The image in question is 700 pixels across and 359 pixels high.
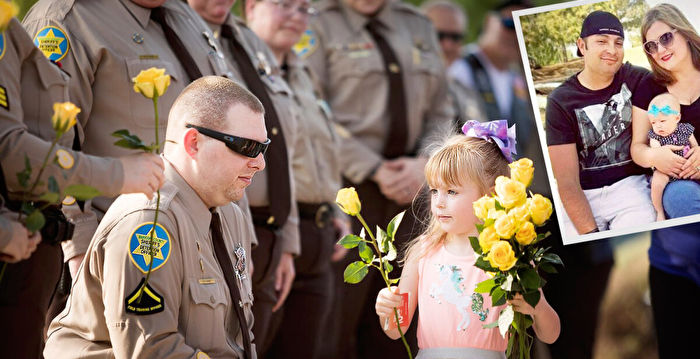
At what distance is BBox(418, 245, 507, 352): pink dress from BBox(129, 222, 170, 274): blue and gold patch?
0.98 meters

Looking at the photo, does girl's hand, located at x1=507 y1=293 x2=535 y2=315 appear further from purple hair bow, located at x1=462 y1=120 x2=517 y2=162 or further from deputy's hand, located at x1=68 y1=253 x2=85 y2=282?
deputy's hand, located at x1=68 y1=253 x2=85 y2=282

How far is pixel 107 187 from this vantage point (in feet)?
10.7

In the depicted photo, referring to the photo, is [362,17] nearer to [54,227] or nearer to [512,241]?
[512,241]

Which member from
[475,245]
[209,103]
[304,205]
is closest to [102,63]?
[209,103]

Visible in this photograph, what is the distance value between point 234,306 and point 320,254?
2.55 meters

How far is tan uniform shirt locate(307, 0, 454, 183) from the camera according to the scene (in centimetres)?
712

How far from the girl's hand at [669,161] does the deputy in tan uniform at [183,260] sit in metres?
1.44

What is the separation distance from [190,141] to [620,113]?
1.57 m

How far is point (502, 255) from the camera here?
334 centimetres

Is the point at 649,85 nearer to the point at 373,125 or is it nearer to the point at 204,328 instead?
the point at 204,328

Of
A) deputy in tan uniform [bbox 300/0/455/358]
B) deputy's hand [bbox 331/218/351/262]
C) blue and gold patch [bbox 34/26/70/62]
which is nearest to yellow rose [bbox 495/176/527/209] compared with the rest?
blue and gold patch [bbox 34/26/70/62]

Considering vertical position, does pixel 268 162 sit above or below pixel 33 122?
below

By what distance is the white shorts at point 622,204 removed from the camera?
3.90 metres

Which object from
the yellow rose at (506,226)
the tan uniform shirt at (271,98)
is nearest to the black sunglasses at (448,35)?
the tan uniform shirt at (271,98)
